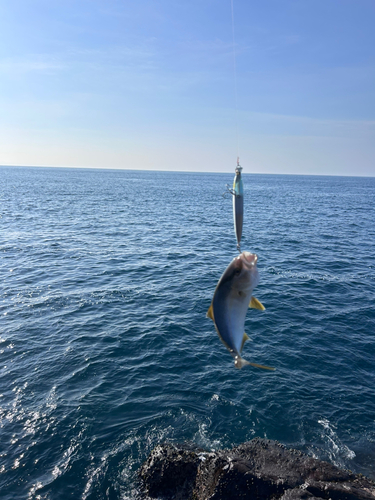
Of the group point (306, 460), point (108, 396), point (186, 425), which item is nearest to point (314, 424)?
point (306, 460)

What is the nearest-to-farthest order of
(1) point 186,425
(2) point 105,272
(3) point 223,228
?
1. (1) point 186,425
2. (2) point 105,272
3. (3) point 223,228

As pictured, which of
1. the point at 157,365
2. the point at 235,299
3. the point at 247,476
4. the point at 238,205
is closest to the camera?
the point at 235,299

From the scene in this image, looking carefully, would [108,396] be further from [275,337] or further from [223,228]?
[223,228]

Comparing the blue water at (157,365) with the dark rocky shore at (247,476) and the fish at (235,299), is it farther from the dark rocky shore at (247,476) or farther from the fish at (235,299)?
the fish at (235,299)

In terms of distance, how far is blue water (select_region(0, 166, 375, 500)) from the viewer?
42.0 feet

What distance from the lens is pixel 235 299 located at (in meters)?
6.01

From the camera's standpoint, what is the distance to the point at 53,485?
11.4 meters

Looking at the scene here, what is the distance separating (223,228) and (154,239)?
1439 cm

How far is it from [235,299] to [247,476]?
24.5 ft

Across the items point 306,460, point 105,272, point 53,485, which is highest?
point 105,272

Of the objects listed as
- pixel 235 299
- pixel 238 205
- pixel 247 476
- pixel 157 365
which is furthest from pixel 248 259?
pixel 157 365

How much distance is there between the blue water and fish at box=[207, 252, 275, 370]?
8.80 meters

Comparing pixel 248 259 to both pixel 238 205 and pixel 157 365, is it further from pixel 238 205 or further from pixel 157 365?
pixel 157 365

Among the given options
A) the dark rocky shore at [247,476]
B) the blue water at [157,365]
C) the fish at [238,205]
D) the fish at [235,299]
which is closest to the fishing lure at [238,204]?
the fish at [238,205]
